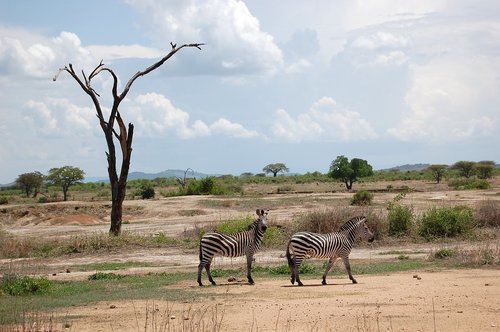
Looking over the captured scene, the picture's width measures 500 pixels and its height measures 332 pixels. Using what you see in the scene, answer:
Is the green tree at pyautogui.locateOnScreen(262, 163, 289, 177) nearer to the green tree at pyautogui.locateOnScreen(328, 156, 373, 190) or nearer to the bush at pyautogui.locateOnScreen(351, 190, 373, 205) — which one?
the green tree at pyautogui.locateOnScreen(328, 156, 373, 190)

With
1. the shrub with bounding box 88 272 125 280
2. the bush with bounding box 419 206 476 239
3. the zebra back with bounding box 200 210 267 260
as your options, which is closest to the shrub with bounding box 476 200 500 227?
the bush with bounding box 419 206 476 239

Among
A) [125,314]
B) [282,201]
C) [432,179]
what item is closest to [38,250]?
[125,314]

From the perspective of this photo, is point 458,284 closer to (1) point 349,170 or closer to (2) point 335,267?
Result: (2) point 335,267

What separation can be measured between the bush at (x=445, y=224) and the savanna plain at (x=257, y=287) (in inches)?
15.6

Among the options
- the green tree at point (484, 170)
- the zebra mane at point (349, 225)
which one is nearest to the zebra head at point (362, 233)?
the zebra mane at point (349, 225)

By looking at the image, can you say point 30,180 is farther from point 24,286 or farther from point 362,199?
point 24,286

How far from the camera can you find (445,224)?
26781 millimetres

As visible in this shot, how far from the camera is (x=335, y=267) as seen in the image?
20.0 metres

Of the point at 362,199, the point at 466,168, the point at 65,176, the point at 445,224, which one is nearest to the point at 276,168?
the point at 466,168

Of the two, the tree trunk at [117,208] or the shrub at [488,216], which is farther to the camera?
the shrub at [488,216]

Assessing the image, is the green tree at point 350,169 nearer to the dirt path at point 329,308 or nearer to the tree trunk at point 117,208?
the tree trunk at point 117,208

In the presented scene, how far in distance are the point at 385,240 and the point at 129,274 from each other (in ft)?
34.5

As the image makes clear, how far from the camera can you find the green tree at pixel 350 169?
224 ft

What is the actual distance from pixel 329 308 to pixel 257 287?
11.0 ft
